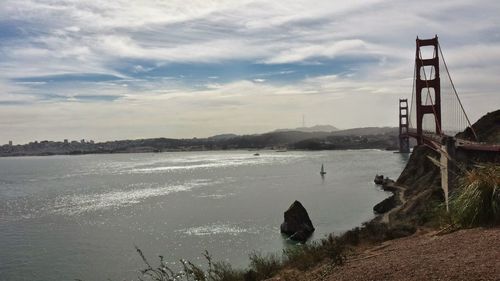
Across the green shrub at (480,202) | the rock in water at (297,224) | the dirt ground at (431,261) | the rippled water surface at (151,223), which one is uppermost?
the green shrub at (480,202)

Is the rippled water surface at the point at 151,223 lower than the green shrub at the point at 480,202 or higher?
lower

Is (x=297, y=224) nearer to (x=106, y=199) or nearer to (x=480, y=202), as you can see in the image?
(x=480, y=202)

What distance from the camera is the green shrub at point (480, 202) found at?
34.2ft

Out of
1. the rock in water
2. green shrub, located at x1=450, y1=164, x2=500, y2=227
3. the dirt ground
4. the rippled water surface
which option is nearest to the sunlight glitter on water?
the rippled water surface

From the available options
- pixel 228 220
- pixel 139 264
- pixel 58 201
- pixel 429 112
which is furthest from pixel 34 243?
pixel 429 112

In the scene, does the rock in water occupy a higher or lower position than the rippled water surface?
higher

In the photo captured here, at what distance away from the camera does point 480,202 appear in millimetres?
10625

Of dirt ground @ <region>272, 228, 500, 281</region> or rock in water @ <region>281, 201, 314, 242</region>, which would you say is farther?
rock in water @ <region>281, 201, 314, 242</region>

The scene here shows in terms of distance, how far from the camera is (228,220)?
4162cm

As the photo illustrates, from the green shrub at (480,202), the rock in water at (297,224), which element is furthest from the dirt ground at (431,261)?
the rock in water at (297,224)

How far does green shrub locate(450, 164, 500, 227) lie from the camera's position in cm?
1043

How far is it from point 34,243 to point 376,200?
33.9 metres

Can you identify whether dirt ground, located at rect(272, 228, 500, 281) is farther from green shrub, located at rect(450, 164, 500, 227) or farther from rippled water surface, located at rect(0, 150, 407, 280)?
rippled water surface, located at rect(0, 150, 407, 280)

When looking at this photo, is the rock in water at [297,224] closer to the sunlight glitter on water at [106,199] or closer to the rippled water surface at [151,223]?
the rippled water surface at [151,223]
